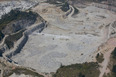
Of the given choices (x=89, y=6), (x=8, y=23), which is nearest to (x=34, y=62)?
(x=8, y=23)

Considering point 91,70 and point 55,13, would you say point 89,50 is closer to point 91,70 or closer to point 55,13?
point 91,70

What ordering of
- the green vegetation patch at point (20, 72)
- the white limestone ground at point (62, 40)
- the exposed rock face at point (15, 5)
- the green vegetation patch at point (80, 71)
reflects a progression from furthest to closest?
the exposed rock face at point (15, 5), the white limestone ground at point (62, 40), the green vegetation patch at point (20, 72), the green vegetation patch at point (80, 71)

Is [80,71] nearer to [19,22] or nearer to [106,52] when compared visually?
[106,52]

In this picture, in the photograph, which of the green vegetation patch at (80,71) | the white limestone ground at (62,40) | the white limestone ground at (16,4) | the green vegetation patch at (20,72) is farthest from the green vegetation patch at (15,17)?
the green vegetation patch at (80,71)

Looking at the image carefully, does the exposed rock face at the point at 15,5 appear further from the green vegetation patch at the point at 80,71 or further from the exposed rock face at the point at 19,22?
the green vegetation patch at the point at 80,71

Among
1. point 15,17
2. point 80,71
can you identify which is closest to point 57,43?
point 15,17

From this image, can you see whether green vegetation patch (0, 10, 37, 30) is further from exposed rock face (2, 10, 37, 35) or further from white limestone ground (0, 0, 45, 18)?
white limestone ground (0, 0, 45, 18)
